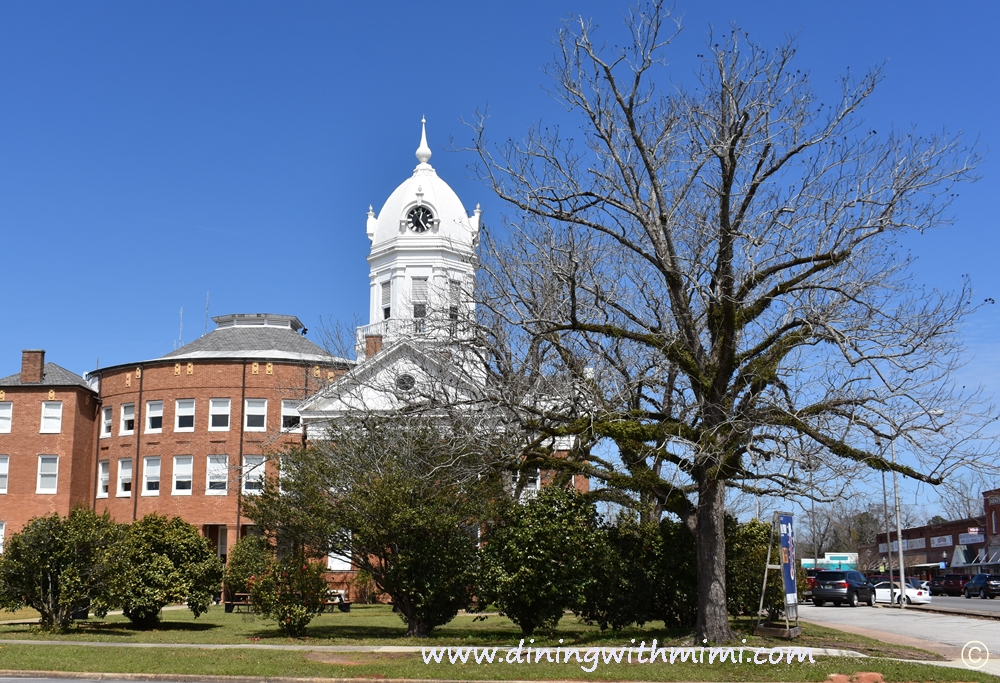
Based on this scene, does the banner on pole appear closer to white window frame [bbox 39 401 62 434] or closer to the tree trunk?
the tree trunk

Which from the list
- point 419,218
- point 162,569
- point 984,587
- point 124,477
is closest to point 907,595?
point 984,587

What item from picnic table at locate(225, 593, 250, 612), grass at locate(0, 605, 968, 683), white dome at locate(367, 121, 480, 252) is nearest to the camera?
grass at locate(0, 605, 968, 683)

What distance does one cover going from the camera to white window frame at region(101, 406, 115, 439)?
47606mm

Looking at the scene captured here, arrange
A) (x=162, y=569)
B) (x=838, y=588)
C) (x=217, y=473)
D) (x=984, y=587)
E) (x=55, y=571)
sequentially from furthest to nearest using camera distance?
1. (x=984, y=587)
2. (x=217, y=473)
3. (x=838, y=588)
4. (x=162, y=569)
5. (x=55, y=571)

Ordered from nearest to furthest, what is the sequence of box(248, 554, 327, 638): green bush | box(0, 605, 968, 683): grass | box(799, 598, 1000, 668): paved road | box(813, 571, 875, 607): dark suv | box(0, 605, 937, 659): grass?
box(0, 605, 968, 683): grass → box(0, 605, 937, 659): grass → box(799, 598, 1000, 668): paved road → box(248, 554, 327, 638): green bush → box(813, 571, 875, 607): dark suv

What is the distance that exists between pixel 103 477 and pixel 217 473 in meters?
6.54

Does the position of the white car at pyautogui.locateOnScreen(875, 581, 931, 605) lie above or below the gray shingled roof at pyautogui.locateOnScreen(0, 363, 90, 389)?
below

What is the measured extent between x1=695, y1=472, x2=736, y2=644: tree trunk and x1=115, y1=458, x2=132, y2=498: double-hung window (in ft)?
112

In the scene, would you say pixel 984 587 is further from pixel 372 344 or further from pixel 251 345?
pixel 251 345

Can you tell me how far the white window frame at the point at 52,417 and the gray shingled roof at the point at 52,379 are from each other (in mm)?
945

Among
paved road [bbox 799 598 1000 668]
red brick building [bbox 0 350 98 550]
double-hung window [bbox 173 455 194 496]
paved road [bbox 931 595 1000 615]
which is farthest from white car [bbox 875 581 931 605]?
red brick building [bbox 0 350 98 550]

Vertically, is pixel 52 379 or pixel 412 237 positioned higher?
pixel 412 237

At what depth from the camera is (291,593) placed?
22.8 metres

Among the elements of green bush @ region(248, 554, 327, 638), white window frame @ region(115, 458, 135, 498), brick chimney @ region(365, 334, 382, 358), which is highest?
brick chimney @ region(365, 334, 382, 358)
